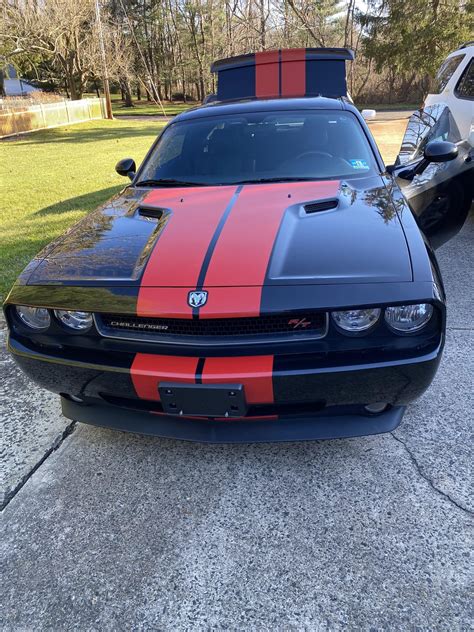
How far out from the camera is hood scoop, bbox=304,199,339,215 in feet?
7.77

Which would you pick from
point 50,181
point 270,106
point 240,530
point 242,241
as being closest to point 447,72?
point 270,106

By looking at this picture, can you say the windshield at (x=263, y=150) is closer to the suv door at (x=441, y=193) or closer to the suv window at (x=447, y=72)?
the suv door at (x=441, y=193)

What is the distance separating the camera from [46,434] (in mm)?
2551

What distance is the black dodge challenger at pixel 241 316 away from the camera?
5.97 ft

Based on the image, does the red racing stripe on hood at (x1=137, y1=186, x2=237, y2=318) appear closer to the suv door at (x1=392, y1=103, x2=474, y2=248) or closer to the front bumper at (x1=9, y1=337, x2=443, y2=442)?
the front bumper at (x1=9, y1=337, x2=443, y2=442)

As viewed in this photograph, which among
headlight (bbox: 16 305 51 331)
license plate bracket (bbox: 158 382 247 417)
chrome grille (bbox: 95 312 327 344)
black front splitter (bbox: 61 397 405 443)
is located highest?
chrome grille (bbox: 95 312 327 344)

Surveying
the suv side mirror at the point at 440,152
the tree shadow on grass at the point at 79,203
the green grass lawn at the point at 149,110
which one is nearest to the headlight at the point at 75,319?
the suv side mirror at the point at 440,152

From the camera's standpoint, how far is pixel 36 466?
2.33 m

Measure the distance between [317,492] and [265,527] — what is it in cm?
28

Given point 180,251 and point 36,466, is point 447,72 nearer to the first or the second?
point 180,251

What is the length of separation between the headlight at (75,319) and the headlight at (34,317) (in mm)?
62

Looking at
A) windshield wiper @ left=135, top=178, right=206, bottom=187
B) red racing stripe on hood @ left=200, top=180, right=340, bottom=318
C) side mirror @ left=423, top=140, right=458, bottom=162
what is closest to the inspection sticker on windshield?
red racing stripe on hood @ left=200, top=180, right=340, bottom=318

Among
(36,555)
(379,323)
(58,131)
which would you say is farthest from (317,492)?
(58,131)

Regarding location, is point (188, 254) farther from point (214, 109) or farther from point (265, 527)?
point (214, 109)
